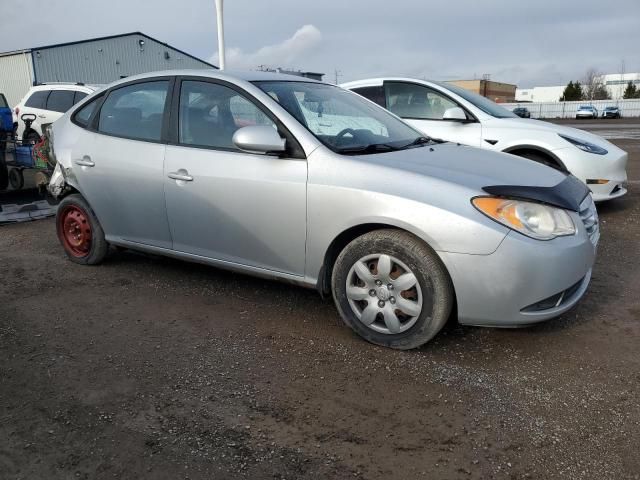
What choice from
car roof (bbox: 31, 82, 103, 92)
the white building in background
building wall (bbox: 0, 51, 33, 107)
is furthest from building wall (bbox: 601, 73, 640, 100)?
car roof (bbox: 31, 82, 103, 92)

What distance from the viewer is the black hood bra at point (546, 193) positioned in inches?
116

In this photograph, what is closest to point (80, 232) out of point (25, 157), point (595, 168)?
point (25, 157)

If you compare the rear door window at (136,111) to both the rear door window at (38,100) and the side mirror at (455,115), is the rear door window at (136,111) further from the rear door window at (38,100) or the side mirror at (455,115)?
the rear door window at (38,100)

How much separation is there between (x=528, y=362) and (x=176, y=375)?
1.94m

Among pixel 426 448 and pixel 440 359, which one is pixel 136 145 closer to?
pixel 440 359

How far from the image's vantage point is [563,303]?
3.05 metres

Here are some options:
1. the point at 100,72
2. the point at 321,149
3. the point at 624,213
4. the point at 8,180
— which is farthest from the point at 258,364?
the point at 100,72

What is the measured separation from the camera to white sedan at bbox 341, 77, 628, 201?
6.17 m

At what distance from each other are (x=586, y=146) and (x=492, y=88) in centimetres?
8411

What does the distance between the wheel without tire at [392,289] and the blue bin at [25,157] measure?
609cm

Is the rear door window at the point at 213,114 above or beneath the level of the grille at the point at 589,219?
above

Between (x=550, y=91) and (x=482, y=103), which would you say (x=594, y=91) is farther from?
(x=482, y=103)

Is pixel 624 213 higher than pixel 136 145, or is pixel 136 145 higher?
pixel 136 145

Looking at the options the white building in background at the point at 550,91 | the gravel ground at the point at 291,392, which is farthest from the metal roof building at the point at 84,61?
the white building in background at the point at 550,91
